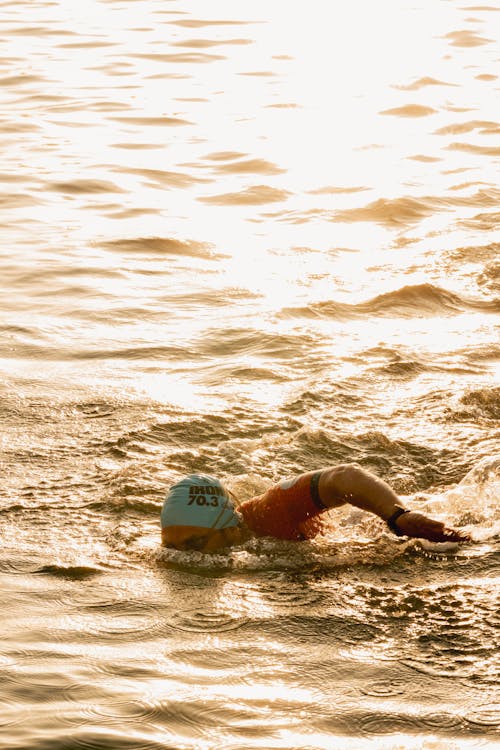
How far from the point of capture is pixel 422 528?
22.1ft

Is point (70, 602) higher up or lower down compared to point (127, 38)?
lower down

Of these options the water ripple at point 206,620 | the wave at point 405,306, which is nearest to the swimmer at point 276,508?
the water ripple at point 206,620

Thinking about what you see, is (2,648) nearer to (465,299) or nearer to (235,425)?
(235,425)

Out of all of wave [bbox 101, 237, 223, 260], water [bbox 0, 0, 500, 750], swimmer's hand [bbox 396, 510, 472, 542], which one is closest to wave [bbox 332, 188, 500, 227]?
water [bbox 0, 0, 500, 750]

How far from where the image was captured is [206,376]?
33.6ft

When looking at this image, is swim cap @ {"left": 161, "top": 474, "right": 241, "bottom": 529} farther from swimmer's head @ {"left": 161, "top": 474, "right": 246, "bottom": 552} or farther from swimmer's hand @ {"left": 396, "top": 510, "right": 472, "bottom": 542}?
swimmer's hand @ {"left": 396, "top": 510, "right": 472, "bottom": 542}

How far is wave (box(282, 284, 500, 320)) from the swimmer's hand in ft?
16.1

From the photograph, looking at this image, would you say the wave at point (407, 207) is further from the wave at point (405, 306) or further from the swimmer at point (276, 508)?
the swimmer at point (276, 508)

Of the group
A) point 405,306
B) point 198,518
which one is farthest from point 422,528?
point 405,306

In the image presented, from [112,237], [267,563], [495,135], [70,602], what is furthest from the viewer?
[495,135]

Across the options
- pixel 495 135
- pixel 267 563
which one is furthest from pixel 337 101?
pixel 267 563

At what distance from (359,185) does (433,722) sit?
11.9 m

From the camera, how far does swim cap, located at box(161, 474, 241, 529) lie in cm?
712

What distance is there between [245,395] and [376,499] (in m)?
3.10
